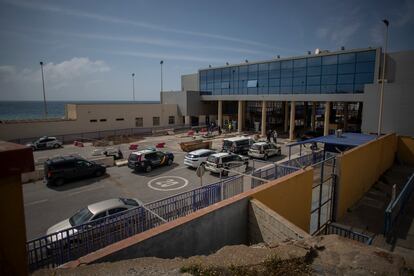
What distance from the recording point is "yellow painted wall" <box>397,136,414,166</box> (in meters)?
22.2

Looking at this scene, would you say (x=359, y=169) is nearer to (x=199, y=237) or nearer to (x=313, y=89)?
(x=199, y=237)

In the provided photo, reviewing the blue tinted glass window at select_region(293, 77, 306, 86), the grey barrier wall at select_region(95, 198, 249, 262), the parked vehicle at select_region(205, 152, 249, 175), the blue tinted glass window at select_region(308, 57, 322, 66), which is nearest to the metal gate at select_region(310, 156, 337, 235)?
the grey barrier wall at select_region(95, 198, 249, 262)

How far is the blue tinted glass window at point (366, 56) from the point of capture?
2864 cm

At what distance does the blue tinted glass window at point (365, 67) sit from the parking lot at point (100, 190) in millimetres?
18716

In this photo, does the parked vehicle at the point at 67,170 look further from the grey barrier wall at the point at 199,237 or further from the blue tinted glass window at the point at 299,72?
the blue tinted glass window at the point at 299,72

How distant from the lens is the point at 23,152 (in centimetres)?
270

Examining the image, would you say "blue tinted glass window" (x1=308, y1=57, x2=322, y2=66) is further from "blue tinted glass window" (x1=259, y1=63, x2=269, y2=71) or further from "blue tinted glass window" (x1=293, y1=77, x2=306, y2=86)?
"blue tinted glass window" (x1=259, y1=63, x2=269, y2=71)

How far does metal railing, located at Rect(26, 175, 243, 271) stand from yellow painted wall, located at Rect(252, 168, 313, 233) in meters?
2.83

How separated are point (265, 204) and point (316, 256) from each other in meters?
2.85

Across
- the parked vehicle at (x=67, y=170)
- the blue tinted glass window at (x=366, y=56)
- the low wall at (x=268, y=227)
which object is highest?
the blue tinted glass window at (x=366, y=56)

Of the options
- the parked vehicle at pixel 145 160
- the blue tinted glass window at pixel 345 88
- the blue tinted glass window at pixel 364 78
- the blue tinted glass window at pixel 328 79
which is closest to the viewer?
the parked vehicle at pixel 145 160

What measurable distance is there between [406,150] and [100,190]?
Answer: 25423mm

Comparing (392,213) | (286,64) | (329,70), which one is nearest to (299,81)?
(286,64)

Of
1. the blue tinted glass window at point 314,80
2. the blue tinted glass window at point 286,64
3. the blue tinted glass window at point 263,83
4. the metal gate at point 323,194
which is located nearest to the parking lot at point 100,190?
the metal gate at point 323,194
